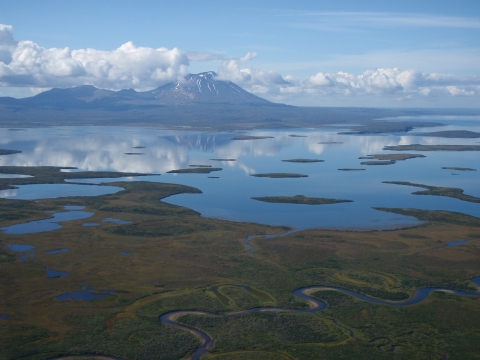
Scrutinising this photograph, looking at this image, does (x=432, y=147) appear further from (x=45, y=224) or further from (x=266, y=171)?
(x=45, y=224)

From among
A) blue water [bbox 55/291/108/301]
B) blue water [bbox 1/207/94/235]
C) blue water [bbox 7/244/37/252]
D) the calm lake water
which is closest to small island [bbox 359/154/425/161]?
the calm lake water

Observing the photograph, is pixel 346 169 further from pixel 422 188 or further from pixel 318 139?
pixel 318 139

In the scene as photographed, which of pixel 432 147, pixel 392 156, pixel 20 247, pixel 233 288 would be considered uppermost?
pixel 432 147

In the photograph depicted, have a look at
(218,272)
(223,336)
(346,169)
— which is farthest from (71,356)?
(346,169)

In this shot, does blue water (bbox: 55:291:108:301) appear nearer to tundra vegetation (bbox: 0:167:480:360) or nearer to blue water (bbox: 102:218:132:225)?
tundra vegetation (bbox: 0:167:480:360)

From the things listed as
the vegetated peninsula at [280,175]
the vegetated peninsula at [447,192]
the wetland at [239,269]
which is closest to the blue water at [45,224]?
the wetland at [239,269]

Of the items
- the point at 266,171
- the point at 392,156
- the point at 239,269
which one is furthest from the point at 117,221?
the point at 392,156
